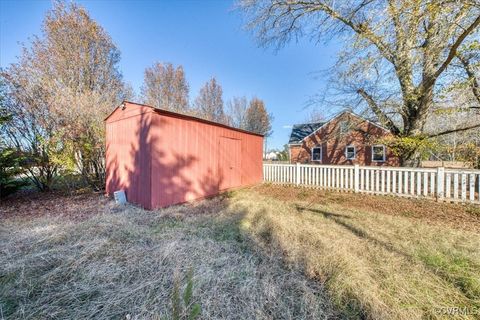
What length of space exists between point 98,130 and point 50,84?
2773mm

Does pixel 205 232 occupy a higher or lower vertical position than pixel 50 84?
lower

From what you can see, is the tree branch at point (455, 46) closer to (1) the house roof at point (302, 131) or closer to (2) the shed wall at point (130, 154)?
(2) the shed wall at point (130, 154)

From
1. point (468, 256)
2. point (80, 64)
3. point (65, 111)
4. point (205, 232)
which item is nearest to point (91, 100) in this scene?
point (65, 111)

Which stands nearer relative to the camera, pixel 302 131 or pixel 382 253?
pixel 382 253

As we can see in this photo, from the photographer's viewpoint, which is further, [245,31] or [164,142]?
[245,31]

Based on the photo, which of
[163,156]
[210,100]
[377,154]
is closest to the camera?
[163,156]

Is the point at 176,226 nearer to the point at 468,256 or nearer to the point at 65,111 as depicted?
the point at 468,256

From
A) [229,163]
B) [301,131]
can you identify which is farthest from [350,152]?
[229,163]

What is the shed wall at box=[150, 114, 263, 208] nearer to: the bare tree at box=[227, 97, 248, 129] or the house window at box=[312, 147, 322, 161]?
the house window at box=[312, 147, 322, 161]

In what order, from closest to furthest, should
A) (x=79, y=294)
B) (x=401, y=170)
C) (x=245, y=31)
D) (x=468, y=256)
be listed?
1. (x=79, y=294)
2. (x=468, y=256)
3. (x=401, y=170)
4. (x=245, y=31)

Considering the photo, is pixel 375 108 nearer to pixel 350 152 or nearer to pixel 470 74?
pixel 470 74

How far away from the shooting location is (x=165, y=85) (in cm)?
1916

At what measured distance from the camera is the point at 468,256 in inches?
105

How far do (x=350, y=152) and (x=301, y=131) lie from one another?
17.0 feet
